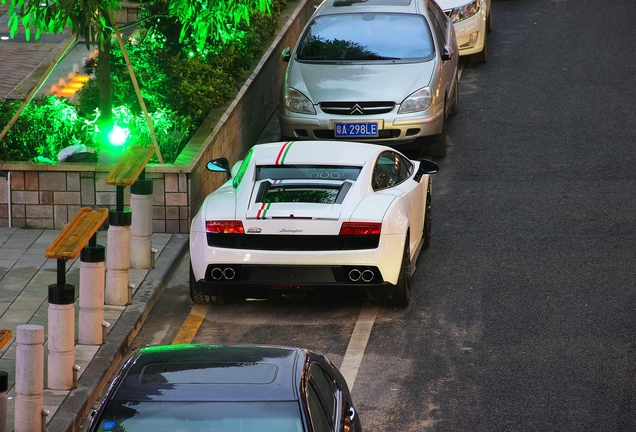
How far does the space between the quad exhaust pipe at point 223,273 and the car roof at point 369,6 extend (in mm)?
6938

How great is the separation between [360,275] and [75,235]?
238 cm

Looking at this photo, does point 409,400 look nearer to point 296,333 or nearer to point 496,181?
point 296,333

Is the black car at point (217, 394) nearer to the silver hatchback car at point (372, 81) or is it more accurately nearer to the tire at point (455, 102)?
the silver hatchback car at point (372, 81)

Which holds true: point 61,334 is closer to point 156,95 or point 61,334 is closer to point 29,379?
point 29,379

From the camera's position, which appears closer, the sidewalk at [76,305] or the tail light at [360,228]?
the sidewalk at [76,305]

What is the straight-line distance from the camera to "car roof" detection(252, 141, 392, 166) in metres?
10.2

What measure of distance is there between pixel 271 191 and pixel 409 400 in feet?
8.12

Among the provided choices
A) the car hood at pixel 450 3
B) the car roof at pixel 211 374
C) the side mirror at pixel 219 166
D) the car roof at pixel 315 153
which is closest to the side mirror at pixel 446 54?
the car hood at pixel 450 3

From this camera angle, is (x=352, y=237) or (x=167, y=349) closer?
(x=167, y=349)

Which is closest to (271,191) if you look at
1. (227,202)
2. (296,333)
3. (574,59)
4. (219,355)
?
(227,202)

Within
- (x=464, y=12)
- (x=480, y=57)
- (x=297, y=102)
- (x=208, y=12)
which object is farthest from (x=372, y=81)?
(x=480, y=57)

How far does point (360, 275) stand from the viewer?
368 inches

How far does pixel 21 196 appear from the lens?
11.7 meters

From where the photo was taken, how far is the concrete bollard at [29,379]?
725 cm
